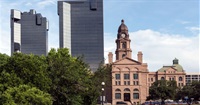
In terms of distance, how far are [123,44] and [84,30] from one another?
1390 inches

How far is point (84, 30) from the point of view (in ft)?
630

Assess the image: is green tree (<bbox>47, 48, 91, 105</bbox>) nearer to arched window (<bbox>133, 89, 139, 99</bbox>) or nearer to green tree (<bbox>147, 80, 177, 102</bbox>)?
green tree (<bbox>147, 80, 177, 102</bbox>)

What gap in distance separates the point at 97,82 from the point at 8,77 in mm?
29153

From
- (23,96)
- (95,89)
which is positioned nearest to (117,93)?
(95,89)

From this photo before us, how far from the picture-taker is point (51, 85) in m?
55.1

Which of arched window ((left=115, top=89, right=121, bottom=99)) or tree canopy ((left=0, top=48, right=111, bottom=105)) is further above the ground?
tree canopy ((left=0, top=48, right=111, bottom=105))

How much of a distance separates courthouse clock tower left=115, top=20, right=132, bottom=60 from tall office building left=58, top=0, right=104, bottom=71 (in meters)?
30.7

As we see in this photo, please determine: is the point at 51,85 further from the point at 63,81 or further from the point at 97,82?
the point at 97,82

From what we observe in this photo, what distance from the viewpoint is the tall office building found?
19162 centimetres

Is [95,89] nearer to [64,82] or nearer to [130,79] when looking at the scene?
[64,82]

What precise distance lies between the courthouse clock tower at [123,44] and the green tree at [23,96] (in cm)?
11442

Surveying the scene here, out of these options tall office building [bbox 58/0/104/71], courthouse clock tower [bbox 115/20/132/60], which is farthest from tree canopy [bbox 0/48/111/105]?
tall office building [bbox 58/0/104/71]

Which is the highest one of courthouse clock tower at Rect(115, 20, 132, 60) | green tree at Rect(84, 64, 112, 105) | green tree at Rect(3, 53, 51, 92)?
courthouse clock tower at Rect(115, 20, 132, 60)

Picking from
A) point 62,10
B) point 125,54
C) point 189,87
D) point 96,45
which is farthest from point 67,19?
point 189,87
